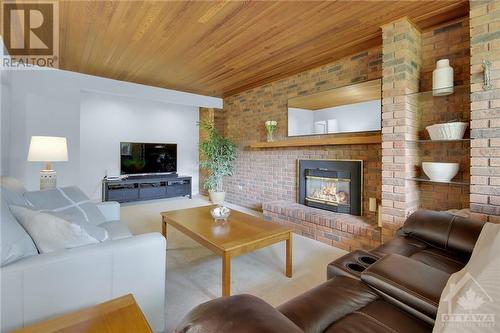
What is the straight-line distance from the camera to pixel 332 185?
341cm

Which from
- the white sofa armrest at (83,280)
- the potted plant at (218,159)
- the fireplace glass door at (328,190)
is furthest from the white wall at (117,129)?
the white sofa armrest at (83,280)

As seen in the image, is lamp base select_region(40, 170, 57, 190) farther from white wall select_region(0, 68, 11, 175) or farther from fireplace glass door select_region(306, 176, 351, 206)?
fireplace glass door select_region(306, 176, 351, 206)

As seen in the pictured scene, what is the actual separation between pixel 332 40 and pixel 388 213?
2.02 meters

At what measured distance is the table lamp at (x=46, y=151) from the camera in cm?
272

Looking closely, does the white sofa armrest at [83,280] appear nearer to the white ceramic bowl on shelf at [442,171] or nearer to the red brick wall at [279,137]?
the white ceramic bowl on shelf at [442,171]

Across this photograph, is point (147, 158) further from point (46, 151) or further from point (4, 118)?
point (46, 151)

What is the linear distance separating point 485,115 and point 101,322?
2.83 m

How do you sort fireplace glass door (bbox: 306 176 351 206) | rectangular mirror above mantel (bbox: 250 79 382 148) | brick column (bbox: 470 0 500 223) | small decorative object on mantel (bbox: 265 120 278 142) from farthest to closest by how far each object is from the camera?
small decorative object on mantel (bbox: 265 120 278 142) < fireplace glass door (bbox: 306 176 351 206) < rectangular mirror above mantel (bbox: 250 79 382 148) < brick column (bbox: 470 0 500 223)

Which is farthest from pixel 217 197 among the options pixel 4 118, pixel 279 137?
pixel 4 118

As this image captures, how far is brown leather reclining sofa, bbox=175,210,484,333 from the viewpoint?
726mm

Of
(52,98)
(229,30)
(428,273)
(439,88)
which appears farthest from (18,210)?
(52,98)

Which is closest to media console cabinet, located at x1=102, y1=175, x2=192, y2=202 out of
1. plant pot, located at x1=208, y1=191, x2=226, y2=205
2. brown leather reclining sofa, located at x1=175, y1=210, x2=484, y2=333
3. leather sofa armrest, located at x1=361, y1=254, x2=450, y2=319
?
plant pot, located at x1=208, y1=191, x2=226, y2=205

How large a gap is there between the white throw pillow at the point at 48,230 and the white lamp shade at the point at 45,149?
5.84 ft

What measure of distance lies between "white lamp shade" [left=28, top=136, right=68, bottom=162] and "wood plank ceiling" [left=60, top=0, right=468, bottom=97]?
1.19 meters
